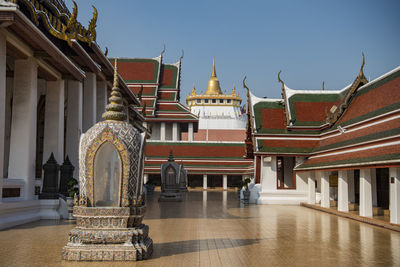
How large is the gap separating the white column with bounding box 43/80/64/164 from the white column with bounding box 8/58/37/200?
6.09ft

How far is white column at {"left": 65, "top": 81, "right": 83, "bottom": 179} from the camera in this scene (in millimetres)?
17156

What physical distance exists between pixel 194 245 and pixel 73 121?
10141 millimetres

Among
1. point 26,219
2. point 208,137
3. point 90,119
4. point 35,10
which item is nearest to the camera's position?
point 26,219

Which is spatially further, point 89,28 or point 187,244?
point 89,28

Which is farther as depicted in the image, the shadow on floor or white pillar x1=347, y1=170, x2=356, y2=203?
white pillar x1=347, y1=170, x2=356, y2=203

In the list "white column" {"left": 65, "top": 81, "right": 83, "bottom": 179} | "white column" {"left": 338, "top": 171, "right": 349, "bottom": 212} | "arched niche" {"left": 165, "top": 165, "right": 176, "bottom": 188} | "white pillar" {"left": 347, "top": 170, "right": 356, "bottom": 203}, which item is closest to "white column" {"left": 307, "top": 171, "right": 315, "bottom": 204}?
"white pillar" {"left": 347, "top": 170, "right": 356, "bottom": 203}

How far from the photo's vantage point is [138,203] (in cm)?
755

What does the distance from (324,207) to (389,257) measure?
10765mm

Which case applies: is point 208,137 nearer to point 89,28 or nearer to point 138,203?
point 89,28

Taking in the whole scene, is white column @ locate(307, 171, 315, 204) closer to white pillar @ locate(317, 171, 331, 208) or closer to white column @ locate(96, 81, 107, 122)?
white pillar @ locate(317, 171, 331, 208)

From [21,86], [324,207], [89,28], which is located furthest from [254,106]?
[21,86]

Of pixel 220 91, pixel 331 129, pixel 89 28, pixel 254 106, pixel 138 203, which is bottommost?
pixel 138 203

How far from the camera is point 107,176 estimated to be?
306 inches

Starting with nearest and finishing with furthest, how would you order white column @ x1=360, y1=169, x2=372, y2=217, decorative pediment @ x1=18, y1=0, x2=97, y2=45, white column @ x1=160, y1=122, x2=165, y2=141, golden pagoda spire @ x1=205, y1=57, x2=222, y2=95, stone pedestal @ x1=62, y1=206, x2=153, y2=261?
1. stone pedestal @ x1=62, y1=206, x2=153, y2=261
2. decorative pediment @ x1=18, y1=0, x2=97, y2=45
3. white column @ x1=360, y1=169, x2=372, y2=217
4. white column @ x1=160, y1=122, x2=165, y2=141
5. golden pagoda spire @ x1=205, y1=57, x2=222, y2=95
